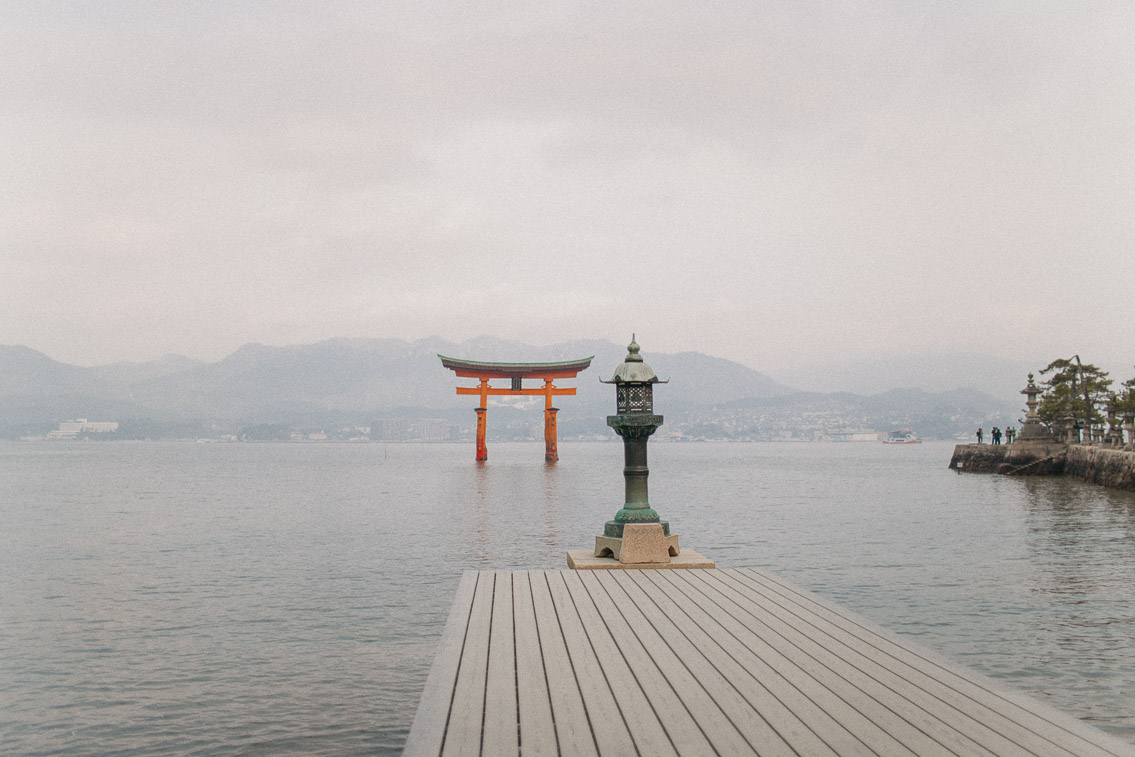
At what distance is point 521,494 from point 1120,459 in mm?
24997

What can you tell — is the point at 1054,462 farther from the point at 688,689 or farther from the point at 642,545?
the point at 688,689

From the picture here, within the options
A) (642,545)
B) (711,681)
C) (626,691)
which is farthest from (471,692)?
(642,545)

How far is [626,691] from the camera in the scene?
12.6ft

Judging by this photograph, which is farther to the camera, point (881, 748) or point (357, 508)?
point (357, 508)

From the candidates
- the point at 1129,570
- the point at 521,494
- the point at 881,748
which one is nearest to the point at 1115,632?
the point at 1129,570

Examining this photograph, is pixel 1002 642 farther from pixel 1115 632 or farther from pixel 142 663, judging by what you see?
pixel 142 663

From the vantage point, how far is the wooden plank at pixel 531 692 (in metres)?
3.21

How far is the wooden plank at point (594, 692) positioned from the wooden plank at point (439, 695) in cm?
63

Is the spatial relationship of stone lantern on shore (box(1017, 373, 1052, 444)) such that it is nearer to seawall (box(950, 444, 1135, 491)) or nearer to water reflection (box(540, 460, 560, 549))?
seawall (box(950, 444, 1135, 491))

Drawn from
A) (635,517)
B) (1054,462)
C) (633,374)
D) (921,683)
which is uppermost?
(633,374)

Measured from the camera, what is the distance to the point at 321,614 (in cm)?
1041

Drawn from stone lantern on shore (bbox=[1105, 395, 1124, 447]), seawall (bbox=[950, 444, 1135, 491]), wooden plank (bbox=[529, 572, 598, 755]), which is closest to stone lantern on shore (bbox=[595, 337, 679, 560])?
wooden plank (bbox=[529, 572, 598, 755])

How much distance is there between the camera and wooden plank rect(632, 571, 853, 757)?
3.14 m

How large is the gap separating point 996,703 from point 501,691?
89.8 inches
